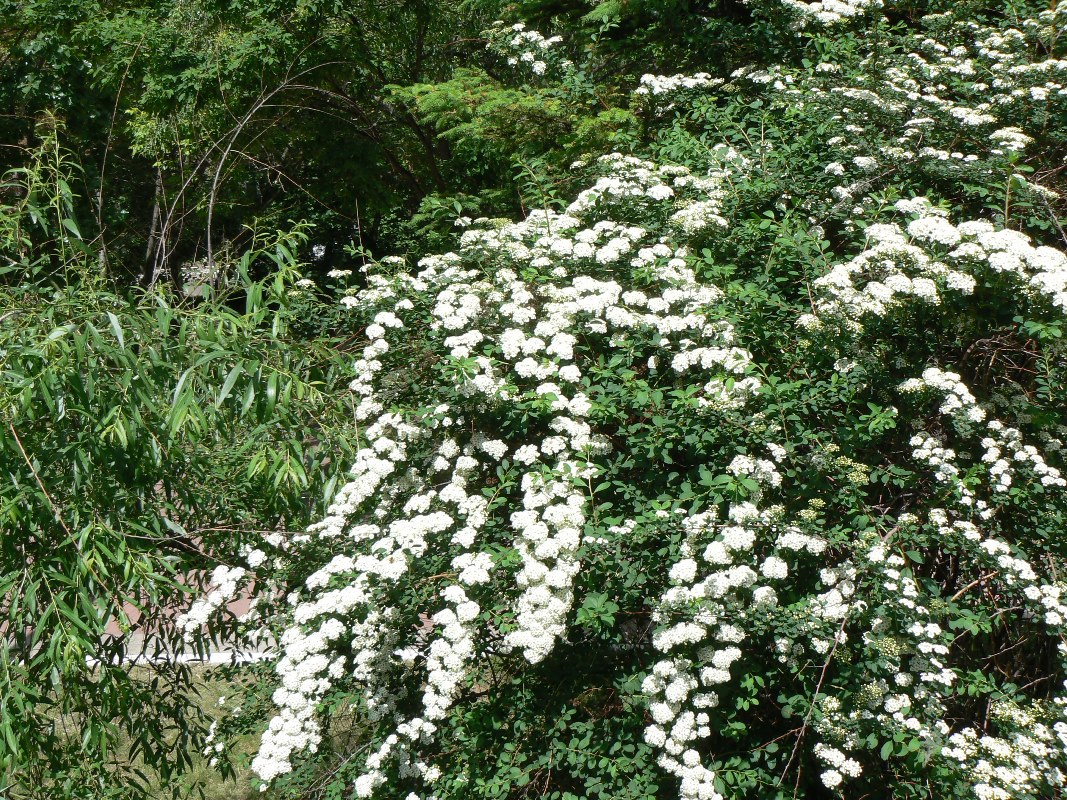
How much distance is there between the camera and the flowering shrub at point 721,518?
8.73 ft

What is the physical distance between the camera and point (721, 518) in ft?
9.80

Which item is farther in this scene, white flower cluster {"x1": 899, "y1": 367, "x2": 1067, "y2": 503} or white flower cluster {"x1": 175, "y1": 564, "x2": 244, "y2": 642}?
white flower cluster {"x1": 175, "y1": 564, "x2": 244, "y2": 642}

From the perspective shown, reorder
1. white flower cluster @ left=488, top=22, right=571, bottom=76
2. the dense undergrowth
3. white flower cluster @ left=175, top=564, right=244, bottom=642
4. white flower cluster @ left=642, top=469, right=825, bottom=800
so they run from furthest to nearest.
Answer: white flower cluster @ left=488, top=22, right=571, bottom=76 < white flower cluster @ left=175, top=564, right=244, bottom=642 < the dense undergrowth < white flower cluster @ left=642, top=469, right=825, bottom=800

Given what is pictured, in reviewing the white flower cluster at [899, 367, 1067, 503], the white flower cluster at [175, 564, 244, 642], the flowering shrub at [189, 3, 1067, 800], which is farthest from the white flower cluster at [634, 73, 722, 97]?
the white flower cluster at [175, 564, 244, 642]

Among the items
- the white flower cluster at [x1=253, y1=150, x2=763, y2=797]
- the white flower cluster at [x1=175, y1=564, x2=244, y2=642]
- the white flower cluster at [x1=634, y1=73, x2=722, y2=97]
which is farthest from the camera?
the white flower cluster at [x1=634, y1=73, x2=722, y2=97]

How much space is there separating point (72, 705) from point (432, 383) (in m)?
1.90

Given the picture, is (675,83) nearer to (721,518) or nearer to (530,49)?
(530,49)

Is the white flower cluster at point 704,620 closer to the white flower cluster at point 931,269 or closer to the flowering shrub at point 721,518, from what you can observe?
the flowering shrub at point 721,518

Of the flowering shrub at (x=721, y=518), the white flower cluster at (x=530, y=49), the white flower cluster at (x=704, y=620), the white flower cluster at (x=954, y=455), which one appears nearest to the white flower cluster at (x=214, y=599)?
the flowering shrub at (x=721, y=518)

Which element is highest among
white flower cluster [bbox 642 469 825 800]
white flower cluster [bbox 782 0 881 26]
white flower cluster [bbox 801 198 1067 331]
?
white flower cluster [bbox 782 0 881 26]

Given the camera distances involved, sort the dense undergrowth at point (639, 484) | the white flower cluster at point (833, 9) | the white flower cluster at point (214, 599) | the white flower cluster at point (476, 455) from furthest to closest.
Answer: the white flower cluster at point (833, 9) → the white flower cluster at point (214, 599) → the white flower cluster at point (476, 455) → the dense undergrowth at point (639, 484)

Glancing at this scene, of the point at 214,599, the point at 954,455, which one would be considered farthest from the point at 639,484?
the point at 214,599

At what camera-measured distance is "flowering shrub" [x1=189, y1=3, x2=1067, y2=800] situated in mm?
2662

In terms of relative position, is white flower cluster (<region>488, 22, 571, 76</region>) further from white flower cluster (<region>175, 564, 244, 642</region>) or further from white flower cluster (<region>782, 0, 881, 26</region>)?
white flower cluster (<region>175, 564, 244, 642</region>)
